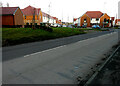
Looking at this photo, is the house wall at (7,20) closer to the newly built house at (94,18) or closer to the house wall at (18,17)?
the house wall at (18,17)

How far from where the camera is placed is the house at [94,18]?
235ft

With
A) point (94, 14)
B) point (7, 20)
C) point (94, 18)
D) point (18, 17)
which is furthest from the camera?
point (94, 14)

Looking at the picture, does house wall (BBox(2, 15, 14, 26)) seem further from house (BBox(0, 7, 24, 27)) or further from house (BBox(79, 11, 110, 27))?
house (BBox(79, 11, 110, 27))

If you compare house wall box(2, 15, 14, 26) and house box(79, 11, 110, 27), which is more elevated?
house box(79, 11, 110, 27)

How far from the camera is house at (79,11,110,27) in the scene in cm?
7162

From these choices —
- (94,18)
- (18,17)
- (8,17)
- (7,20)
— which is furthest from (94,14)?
(7,20)

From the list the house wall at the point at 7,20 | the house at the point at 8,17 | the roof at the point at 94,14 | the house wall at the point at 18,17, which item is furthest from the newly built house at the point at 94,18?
the house wall at the point at 7,20

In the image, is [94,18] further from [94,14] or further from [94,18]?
[94,14]

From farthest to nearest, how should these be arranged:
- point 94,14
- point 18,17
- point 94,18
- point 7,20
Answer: point 94,14
point 94,18
point 18,17
point 7,20

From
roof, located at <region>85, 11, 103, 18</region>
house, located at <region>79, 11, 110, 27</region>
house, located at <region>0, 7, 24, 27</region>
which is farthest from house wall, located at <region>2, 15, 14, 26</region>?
roof, located at <region>85, 11, 103, 18</region>

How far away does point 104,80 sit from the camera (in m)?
4.07

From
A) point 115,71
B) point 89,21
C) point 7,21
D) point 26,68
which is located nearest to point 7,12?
point 7,21

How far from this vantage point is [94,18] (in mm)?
71938

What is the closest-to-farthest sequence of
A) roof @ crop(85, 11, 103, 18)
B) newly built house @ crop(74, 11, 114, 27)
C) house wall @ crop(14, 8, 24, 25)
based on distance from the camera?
house wall @ crop(14, 8, 24, 25), newly built house @ crop(74, 11, 114, 27), roof @ crop(85, 11, 103, 18)
